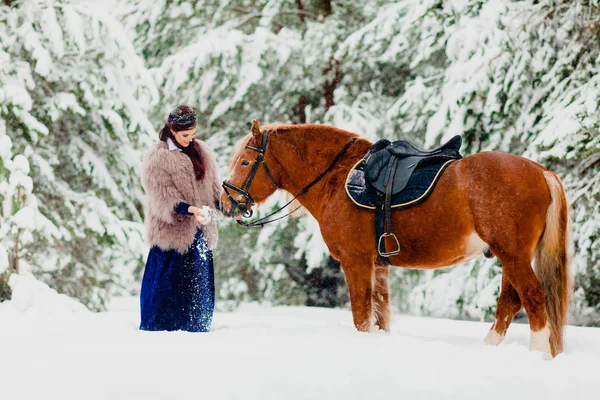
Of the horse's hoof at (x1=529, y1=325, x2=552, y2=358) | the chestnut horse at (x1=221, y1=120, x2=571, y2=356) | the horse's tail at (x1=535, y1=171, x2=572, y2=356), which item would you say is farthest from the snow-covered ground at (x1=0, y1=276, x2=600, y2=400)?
the chestnut horse at (x1=221, y1=120, x2=571, y2=356)

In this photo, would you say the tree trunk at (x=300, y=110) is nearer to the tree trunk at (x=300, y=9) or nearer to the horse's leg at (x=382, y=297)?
the tree trunk at (x=300, y=9)

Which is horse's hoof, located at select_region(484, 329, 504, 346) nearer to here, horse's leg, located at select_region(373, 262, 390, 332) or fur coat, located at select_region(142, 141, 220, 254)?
horse's leg, located at select_region(373, 262, 390, 332)

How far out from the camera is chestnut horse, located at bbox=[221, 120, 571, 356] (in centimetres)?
432

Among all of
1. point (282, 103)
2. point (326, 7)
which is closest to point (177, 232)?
point (282, 103)

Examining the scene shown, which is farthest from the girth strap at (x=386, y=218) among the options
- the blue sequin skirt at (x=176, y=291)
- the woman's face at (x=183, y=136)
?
the woman's face at (x=183, y=136)

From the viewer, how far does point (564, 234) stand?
14.3 ft

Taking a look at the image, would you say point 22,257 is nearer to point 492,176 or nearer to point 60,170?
point 60,170

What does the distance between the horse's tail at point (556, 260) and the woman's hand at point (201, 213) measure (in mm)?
2211

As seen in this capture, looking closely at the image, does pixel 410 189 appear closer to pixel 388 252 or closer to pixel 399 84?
pixel 388 252

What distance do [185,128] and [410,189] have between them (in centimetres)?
166

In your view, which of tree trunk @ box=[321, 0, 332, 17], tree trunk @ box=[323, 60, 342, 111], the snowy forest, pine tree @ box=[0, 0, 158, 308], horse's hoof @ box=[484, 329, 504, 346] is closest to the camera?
horse's hoof @ box=[484, 329, 504, 346]

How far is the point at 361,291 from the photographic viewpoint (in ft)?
15.5

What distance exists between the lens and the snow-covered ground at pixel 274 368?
3264 millimetres

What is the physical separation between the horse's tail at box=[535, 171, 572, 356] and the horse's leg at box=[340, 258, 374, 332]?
1.08 m
